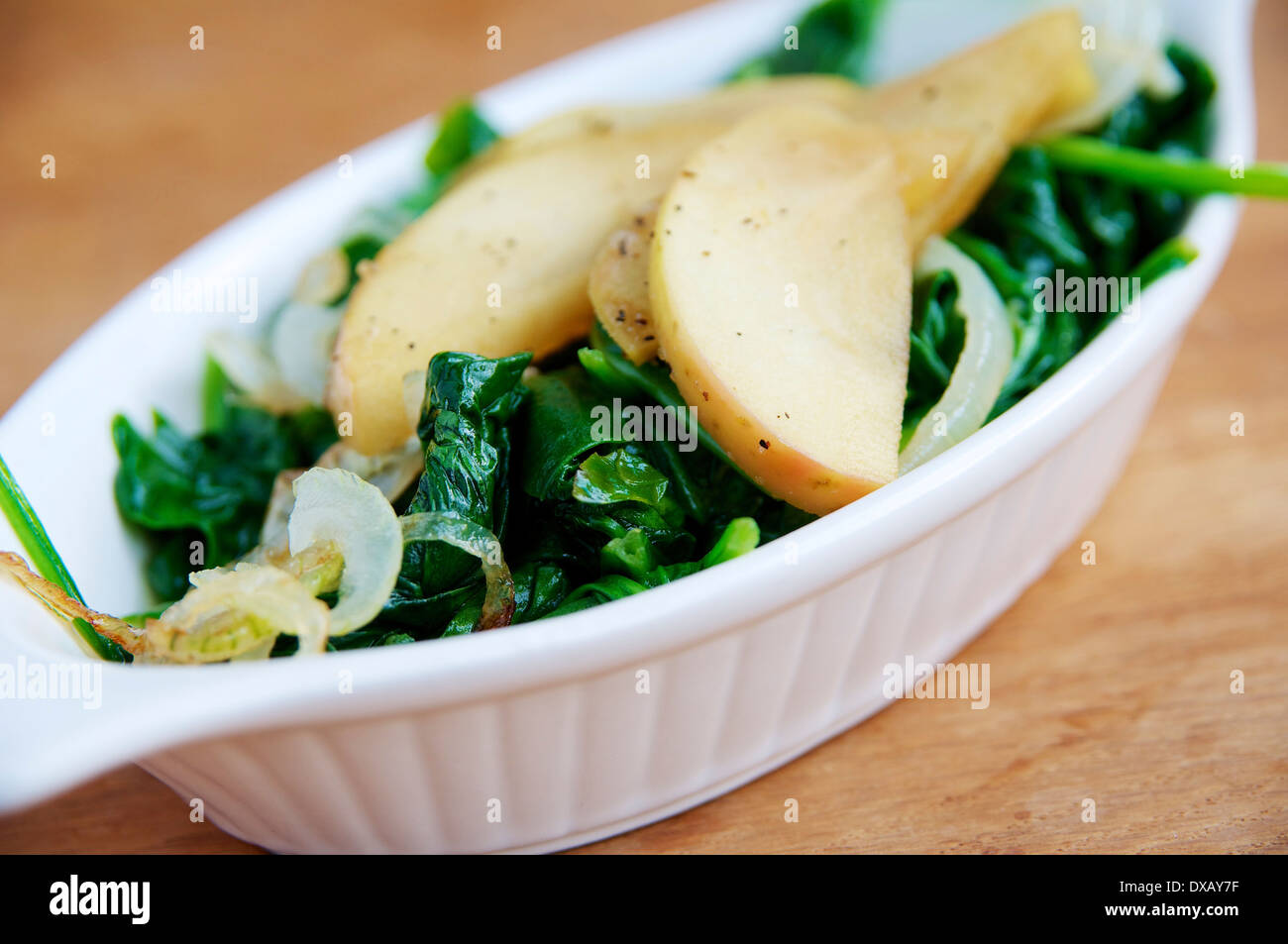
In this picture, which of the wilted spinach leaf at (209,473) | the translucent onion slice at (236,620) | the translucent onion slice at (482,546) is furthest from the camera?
the wilted spinach leaf at (209,473)

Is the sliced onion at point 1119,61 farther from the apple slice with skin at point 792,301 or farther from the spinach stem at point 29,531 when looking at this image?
the spinach stem at point 29,531

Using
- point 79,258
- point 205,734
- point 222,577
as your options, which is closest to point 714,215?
point 222,577

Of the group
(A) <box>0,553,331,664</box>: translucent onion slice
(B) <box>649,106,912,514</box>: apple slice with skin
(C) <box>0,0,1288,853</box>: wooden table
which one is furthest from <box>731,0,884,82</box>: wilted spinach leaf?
(A) <box>0,553,331,664</box>: translucent onion slice

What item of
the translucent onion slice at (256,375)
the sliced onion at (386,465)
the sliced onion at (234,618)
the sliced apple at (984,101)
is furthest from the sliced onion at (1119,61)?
the sliced onion at (234,618)

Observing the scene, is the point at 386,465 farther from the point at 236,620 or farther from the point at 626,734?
the point at 626,734

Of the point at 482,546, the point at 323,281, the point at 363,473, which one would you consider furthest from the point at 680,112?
the point at 482,546

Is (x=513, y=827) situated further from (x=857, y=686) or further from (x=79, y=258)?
(x=79, y=258)
